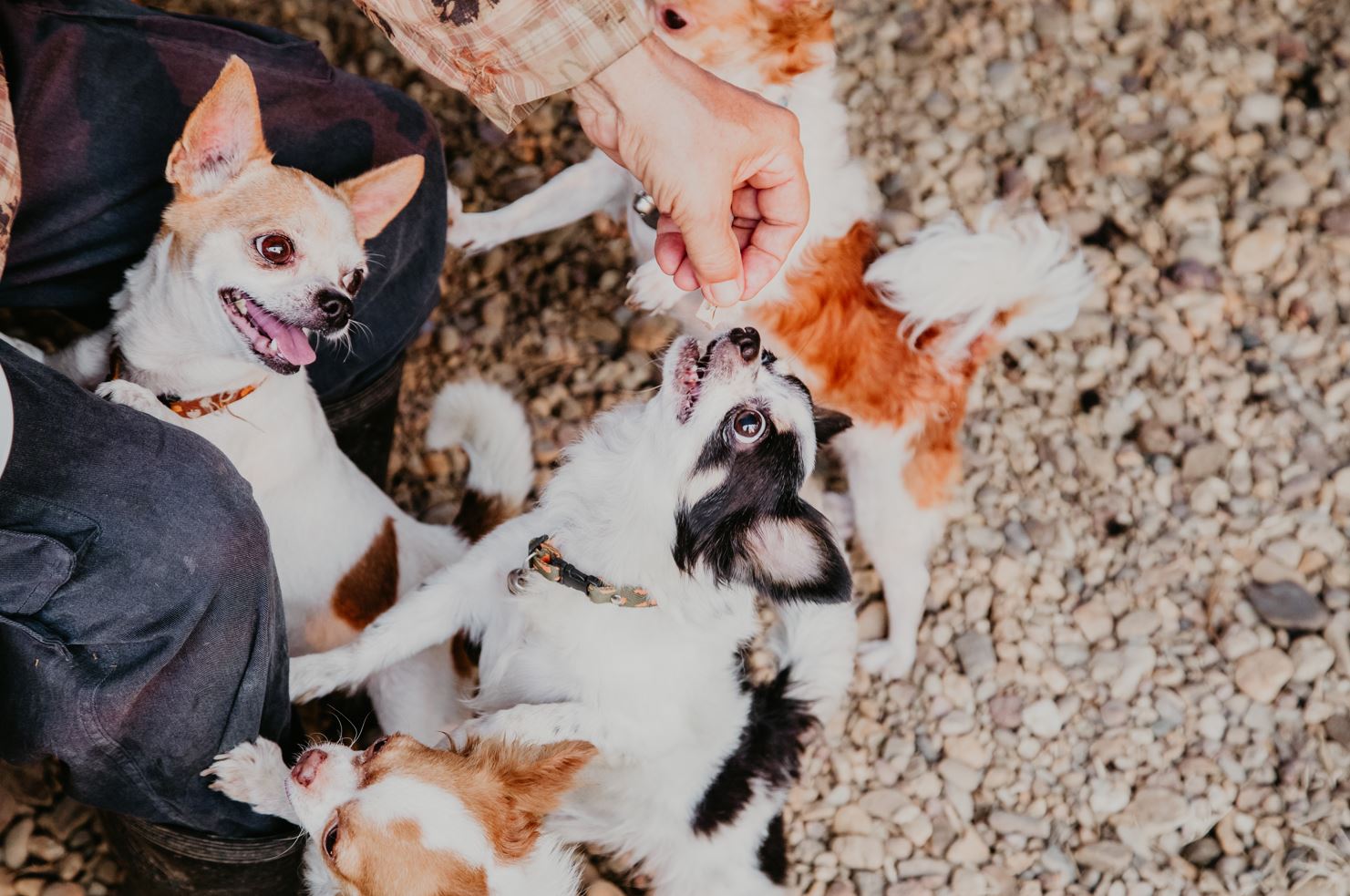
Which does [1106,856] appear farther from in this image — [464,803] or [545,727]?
[464,803]

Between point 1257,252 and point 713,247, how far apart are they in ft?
8.26

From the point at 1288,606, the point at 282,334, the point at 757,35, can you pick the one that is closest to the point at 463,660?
the point at 282,334

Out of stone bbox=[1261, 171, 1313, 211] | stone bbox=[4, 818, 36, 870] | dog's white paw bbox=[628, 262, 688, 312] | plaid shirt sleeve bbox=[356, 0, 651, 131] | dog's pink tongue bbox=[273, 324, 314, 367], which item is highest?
plaid shirt sleeve bbox=[356, 0, 651, 131]

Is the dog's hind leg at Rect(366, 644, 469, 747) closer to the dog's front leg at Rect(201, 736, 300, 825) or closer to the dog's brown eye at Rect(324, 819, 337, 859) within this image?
the dog's front leg at Rect(201, 736, 300, 825)

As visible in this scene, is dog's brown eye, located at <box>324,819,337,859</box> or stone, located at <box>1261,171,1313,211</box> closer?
dog's brown eye, located at <box>324,819,337,859</box>

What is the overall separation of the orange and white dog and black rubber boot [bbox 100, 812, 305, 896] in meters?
1.63

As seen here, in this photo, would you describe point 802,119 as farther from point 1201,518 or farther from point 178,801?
point 178,801

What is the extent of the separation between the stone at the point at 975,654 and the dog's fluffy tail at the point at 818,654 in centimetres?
54

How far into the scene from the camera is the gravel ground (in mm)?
2850

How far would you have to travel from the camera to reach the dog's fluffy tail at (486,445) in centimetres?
263

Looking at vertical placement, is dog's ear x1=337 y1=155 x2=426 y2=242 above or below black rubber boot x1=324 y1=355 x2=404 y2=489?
above

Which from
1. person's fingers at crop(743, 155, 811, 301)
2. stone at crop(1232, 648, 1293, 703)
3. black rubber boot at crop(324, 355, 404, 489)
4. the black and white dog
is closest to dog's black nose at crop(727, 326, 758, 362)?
the black and white dog

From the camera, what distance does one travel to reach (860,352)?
2770mm

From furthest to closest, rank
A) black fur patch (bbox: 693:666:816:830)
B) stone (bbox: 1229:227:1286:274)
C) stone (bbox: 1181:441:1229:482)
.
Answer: stone (bbox: 1229:227:1286:274) → stone (bbox: 1181:441:1229:482) → black fur patch (bbox: 693:666:816:830)
